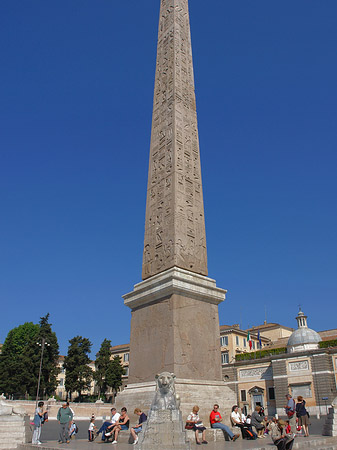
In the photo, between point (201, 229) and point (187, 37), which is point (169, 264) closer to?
point (201, 229)

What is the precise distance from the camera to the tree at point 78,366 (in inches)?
1630

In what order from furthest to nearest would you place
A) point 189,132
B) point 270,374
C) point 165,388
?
point 270,374 < point 189,132 < point 165,388

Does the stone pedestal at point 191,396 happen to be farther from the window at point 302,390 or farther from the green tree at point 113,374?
the green tree at point 113,374

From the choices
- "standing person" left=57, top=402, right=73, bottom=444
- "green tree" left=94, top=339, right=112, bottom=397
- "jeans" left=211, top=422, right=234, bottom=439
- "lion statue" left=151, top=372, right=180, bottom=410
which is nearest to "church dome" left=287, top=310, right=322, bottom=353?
"green tree" left=94, top=339, right=112, bottom=397

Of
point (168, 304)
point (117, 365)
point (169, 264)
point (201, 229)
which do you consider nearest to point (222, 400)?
point (168, 304)

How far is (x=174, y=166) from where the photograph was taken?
973cm

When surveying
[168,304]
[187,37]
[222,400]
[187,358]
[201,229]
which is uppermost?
[187,37]

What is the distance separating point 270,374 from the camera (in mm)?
34500

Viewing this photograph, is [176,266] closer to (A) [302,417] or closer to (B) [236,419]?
(B) [236,419]

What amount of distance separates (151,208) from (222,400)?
450 centimetres

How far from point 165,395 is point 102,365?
141ft

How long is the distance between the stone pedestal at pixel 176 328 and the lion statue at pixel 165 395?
1.26 m

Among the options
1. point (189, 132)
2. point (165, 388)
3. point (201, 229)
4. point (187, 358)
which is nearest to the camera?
point (165, 388)

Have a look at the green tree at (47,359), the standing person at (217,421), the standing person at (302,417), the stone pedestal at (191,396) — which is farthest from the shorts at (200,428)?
the green tree at (47,359)
